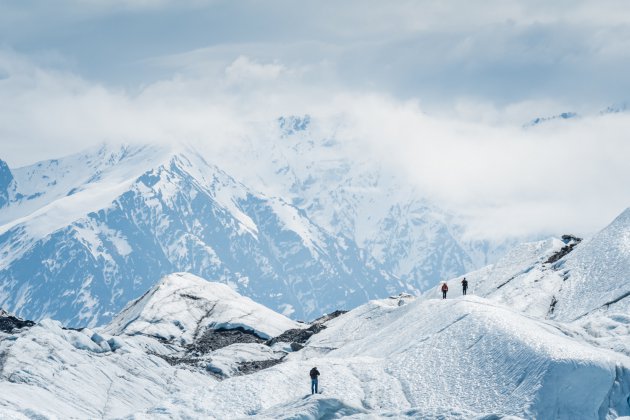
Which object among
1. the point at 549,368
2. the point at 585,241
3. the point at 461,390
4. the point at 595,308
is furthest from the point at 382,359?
the point at 585,241

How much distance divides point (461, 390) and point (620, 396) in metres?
14.0

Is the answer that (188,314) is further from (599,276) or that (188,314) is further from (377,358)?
(599,276)

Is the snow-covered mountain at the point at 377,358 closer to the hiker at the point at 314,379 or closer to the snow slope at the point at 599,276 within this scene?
the snow slope at the point at 599,276

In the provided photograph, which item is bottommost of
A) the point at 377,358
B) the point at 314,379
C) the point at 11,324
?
the point at 377,358

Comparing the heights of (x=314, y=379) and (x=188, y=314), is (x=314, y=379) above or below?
above

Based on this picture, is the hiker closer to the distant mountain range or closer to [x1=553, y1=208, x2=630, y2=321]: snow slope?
the distant mountain range

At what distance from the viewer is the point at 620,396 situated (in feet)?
266

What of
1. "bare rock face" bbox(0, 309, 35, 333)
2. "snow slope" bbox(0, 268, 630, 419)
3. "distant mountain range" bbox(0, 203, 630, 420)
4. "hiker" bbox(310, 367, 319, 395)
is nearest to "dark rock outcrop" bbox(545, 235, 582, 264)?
"distant mountain range" bbox(0, 203, 630, 420)

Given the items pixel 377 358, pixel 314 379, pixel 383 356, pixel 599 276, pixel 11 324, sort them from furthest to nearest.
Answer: pixel 11 324 → pixel 599 276 → pixel 383 356 → pixel 377 358 → pixel 314 379

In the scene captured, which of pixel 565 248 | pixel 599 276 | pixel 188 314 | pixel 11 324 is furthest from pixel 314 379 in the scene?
pixel 188 314

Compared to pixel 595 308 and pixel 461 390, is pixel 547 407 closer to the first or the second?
pixel 461 390

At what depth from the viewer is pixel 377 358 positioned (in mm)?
98438

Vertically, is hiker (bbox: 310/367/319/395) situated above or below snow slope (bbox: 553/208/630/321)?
below

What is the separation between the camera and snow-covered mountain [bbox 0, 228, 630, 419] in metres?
80.8
